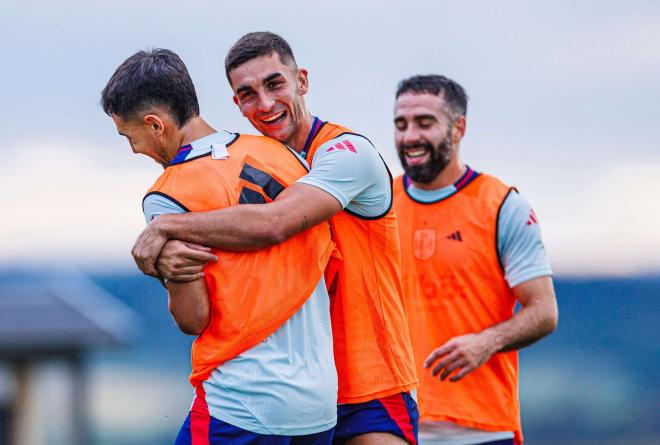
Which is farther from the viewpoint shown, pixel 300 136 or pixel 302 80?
pixel 302 80

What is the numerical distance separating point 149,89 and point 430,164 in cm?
214

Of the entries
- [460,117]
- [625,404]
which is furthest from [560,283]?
[460,117]

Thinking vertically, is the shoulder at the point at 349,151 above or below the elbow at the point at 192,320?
above

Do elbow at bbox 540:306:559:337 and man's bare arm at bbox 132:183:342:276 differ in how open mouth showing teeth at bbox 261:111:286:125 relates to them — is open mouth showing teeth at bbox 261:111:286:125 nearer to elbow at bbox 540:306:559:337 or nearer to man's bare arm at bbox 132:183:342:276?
man's bare arm at bbox 132:183:342:276

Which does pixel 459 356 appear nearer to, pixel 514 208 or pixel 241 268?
pixel 514 208

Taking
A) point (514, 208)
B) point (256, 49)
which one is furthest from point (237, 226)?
point (514, 208)

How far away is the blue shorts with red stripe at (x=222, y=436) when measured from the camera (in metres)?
2.98

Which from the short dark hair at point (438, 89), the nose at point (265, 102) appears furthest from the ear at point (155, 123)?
the short dark hair at point (438, 89)

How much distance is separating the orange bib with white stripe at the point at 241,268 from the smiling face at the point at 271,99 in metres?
0.55

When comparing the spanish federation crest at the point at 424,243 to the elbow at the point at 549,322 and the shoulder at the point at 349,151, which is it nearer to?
the elbow at the point at 549,322

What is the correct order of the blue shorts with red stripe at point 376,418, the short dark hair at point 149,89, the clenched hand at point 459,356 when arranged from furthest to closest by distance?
the clenched hand at point 459,356
the blue shorts with red stripe at point 376,418
the short dark hair at point 149,89

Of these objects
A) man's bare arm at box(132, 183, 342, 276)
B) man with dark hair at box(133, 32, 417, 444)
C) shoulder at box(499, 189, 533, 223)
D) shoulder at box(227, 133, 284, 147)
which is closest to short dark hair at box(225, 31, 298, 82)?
man with dark hair at box(133, 32, 417, 444)

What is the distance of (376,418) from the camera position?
3.39 m

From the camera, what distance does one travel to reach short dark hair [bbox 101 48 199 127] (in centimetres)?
312
